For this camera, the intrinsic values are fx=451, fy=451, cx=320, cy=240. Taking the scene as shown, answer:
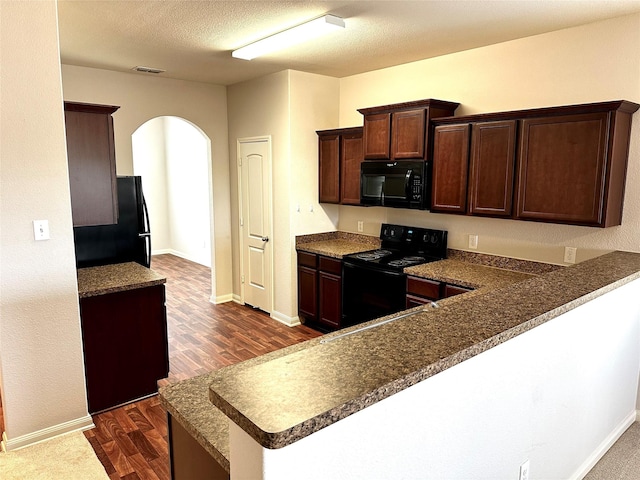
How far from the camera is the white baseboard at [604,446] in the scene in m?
2.40

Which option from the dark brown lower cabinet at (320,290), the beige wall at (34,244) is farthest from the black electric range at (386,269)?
the beige wall at (34,244)

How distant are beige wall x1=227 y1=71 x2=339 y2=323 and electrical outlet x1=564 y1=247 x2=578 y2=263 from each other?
8.40ft

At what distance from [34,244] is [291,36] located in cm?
224

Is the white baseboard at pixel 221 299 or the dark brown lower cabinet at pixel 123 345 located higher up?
the dark brown lower cabinet at pixel 123 345

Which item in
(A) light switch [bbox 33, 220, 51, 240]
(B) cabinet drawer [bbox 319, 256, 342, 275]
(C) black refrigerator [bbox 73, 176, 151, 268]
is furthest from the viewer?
(B) cabinet drawer [bbox 319, 256, 342, 275]

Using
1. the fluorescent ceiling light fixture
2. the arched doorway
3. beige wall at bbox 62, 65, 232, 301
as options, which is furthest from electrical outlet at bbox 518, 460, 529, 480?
the arched doorway

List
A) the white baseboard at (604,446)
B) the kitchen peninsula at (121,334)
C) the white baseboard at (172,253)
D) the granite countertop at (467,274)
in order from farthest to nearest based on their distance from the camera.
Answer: the white baseboard at (172,253)
the granite countertop at (467,274)
the kitchen peninsula at (121,334)
the white baseboard at (604,446)

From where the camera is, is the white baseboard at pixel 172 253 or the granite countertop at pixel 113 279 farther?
the white baseboard at pixel 172 253

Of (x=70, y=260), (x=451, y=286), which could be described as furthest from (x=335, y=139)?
(x=70, y=260)

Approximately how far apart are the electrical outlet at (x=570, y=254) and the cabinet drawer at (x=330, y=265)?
6.36 ft

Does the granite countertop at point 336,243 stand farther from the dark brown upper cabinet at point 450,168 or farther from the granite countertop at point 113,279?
the granite countertop at point 113,279

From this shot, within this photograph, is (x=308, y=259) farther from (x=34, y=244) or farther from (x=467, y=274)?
(x=34, y=244)

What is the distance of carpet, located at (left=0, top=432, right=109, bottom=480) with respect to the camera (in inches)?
99.1

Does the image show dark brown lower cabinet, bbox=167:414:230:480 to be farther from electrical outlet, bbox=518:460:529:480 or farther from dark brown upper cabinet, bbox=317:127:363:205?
dark brown upper cabinet, bbox=317:127:363:205
